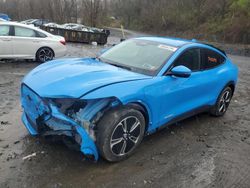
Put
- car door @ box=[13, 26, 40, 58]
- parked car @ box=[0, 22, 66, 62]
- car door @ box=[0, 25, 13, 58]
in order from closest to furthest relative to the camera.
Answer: car door @ box=[0, 25, 13, 58], parked car @ box=[0, 22, 66, 62], car door @ box=[13, 26, 40, 58]

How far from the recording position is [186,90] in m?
4.45

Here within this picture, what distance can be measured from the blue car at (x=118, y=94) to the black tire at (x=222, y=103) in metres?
0.57

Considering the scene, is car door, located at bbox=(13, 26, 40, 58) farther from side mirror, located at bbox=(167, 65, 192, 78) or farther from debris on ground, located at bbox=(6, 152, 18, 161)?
side mirror, located at bbox=(167, 65, 192, 78)

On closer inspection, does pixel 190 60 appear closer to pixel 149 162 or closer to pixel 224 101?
pixel 224 101

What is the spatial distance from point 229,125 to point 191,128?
0.94 m

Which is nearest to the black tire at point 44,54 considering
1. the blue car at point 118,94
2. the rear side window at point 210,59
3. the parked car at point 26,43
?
the parked car at point 26,43

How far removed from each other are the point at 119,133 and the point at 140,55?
5.16ft

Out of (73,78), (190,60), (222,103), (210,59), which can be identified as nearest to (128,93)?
(73,78)

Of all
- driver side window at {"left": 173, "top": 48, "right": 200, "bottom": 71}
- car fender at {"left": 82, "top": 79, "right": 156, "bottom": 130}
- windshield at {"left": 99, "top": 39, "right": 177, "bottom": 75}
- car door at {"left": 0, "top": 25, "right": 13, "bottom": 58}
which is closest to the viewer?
car fender at {"left": 82, "top": 79, "right": 156, "bottom": 130}

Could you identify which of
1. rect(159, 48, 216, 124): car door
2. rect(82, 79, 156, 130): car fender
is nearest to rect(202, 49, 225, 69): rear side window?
rect(159, 48, 216, 124): car door

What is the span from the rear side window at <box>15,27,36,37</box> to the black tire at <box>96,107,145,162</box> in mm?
7771

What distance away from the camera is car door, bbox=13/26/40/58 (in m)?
9.86

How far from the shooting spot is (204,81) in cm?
487

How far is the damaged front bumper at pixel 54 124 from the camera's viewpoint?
3277 mm
